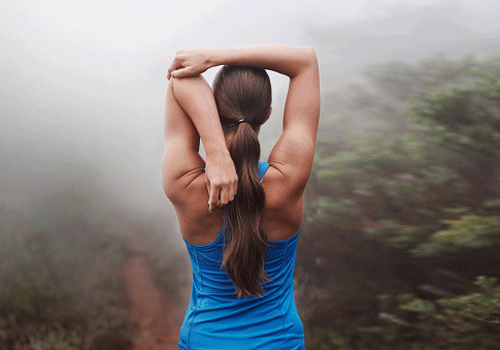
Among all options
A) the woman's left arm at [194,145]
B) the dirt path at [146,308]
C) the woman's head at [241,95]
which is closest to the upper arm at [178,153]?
the woman's left arm at [194,145]

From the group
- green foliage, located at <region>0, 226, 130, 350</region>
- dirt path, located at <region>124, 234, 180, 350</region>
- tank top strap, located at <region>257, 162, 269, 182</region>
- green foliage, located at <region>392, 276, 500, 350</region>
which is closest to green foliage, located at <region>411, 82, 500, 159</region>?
green foliage, located at <region>392, 276, 500, 350</region>

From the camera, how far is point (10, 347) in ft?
9.60

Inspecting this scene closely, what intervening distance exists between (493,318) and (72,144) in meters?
3.00

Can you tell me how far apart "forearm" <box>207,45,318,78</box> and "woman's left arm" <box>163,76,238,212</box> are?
80mm

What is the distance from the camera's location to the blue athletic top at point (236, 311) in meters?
1.16

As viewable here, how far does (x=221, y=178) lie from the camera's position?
3.39 ft

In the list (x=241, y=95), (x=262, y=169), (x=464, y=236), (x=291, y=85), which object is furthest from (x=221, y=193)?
(x=464, y=236)

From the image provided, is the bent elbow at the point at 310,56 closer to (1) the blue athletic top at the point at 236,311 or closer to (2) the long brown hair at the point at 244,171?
(2) the long brown hair at the point at 244,171

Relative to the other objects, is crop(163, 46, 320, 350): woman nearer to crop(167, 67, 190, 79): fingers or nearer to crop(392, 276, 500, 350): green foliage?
crop(167, 67, 190, 79): fingers

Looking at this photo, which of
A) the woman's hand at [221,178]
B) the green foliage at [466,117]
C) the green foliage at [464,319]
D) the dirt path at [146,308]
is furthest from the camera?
the dirt path at [146,308]

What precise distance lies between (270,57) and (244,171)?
0.31 metres

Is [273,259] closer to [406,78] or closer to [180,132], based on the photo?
[180,132]

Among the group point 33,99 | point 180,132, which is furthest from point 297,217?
point 33,99

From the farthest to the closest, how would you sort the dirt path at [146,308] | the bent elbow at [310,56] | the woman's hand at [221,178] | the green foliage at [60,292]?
the dirt path at [146,308] → the green foliage at [60,292] → the bent elbow at [310,56] → the woman's hand at [221,178]
